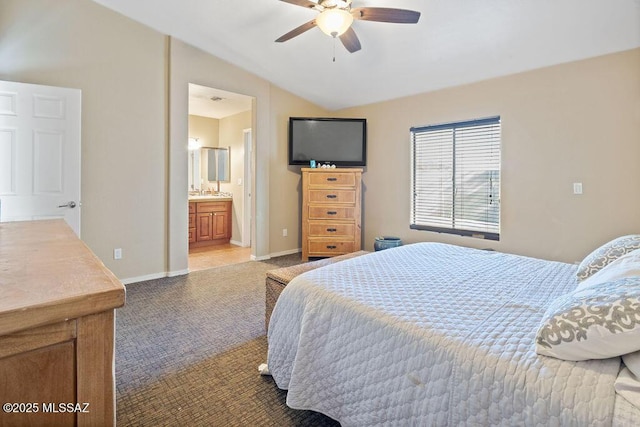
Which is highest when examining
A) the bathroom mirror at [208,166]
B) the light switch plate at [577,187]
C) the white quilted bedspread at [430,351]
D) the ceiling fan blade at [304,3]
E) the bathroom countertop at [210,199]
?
the ceiling fan blade at [304,3]

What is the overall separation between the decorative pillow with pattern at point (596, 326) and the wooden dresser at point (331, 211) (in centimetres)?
372

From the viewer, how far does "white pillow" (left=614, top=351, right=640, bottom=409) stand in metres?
0.82

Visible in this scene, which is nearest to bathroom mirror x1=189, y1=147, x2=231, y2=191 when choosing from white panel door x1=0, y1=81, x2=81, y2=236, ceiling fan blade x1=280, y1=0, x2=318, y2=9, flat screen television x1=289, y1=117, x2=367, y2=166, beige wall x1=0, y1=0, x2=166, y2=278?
flat screen television x1=289, y1=117, x2=367, y2=166

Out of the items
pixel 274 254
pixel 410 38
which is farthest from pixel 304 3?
pixel 274 254

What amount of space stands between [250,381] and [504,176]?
336 centimetres

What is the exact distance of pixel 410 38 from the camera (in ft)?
10.7

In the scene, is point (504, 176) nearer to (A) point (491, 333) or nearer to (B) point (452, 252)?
(B) point (452, 252)

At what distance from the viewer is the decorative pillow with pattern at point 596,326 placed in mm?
882

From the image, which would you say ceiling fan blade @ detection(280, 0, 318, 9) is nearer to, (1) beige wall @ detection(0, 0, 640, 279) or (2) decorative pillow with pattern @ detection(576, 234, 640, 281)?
(1) beige wall @ detection(0, 0, 640, 279)

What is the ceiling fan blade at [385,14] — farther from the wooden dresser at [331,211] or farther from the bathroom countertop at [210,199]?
the bathroom countertop at [210,199]

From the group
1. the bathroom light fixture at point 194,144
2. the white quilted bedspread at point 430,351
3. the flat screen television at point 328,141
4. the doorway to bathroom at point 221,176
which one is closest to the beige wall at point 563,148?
Result: the flat screen television at point 328,141

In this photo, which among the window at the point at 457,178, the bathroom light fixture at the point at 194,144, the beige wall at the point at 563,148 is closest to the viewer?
the beige wall at the point at 563,148

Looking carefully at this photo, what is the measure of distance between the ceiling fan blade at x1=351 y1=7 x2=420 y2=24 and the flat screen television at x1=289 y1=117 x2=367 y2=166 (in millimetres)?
2436

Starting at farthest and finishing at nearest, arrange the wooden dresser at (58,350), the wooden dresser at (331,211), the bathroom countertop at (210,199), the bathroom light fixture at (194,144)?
the bathroom light fixture at (194,144), the bathroom countertop at (210,199), the wooden dresser at (331,211), the wooden dresser at (58,350)
